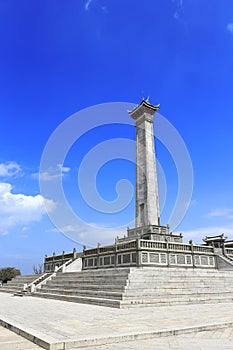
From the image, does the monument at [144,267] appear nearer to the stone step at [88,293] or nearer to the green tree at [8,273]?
the stone step at [88,293]

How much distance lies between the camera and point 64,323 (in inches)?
324

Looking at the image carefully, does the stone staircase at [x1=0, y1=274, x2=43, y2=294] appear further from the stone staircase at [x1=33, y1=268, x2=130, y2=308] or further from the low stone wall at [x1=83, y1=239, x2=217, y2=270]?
the low stone wall at [x1=83, y1=239, x2=217, y2=270]

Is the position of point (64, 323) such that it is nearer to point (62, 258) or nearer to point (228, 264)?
point (228, 264)

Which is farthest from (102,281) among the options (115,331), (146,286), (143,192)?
(143,192)

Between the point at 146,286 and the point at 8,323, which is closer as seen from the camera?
the point at 8,323


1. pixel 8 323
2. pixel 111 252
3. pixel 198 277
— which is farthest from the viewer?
pixel 111 252

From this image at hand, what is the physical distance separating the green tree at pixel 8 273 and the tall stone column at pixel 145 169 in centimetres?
2136

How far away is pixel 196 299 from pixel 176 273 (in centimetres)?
303

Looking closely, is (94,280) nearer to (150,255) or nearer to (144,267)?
(144,267)

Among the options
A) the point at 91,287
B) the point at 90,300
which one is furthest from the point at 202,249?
the point at 90,300

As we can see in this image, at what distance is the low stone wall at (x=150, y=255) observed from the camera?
19859mm

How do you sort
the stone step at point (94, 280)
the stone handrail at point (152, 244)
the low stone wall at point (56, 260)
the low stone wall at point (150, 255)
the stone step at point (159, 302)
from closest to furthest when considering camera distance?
1. the stone step at point (159, 302)
2. the stone step at point (94, 280)
3. the low stone wall at point (150, 255)
4. the stone handrail at point (152, 244)
5. the low stone wall at point (56, 260)

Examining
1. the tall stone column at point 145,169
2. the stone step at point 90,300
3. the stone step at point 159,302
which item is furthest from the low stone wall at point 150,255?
the tall stone column at point 145,169

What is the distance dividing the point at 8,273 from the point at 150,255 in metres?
28.1
